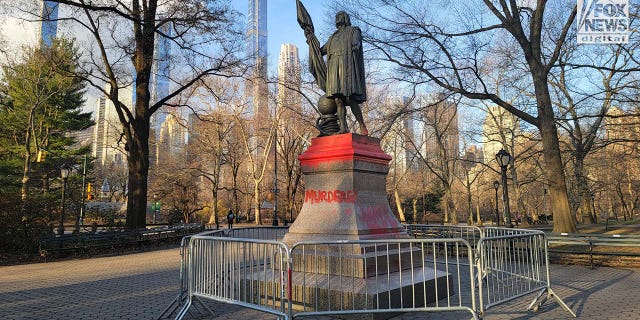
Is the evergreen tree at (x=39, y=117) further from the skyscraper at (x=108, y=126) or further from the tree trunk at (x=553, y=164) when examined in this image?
the tree trunk at (x=553, y=164)

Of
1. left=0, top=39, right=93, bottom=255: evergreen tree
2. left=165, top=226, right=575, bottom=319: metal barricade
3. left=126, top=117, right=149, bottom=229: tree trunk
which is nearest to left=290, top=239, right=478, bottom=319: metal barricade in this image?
left=165, top=226, right=575, bottom=319: metal barricade

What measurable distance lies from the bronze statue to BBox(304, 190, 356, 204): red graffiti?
139 centimetres

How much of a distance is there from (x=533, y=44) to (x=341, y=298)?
16175 millimetres

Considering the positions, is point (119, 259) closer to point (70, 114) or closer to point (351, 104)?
point (351, 104)

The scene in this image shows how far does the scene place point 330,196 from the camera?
23.4ft

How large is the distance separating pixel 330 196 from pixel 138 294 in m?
4.17

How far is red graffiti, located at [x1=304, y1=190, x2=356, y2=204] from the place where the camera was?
6.94 metres

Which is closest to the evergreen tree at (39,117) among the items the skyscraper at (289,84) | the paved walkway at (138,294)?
the paved walkway at (138,294)

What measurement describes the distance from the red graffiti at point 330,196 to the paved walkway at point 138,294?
2.13m

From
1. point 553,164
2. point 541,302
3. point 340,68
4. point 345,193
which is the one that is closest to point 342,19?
point 340,68

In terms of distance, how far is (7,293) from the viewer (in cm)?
811

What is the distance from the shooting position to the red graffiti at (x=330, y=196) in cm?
694

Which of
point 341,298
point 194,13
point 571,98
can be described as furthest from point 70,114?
point 571,98

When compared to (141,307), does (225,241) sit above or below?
above
